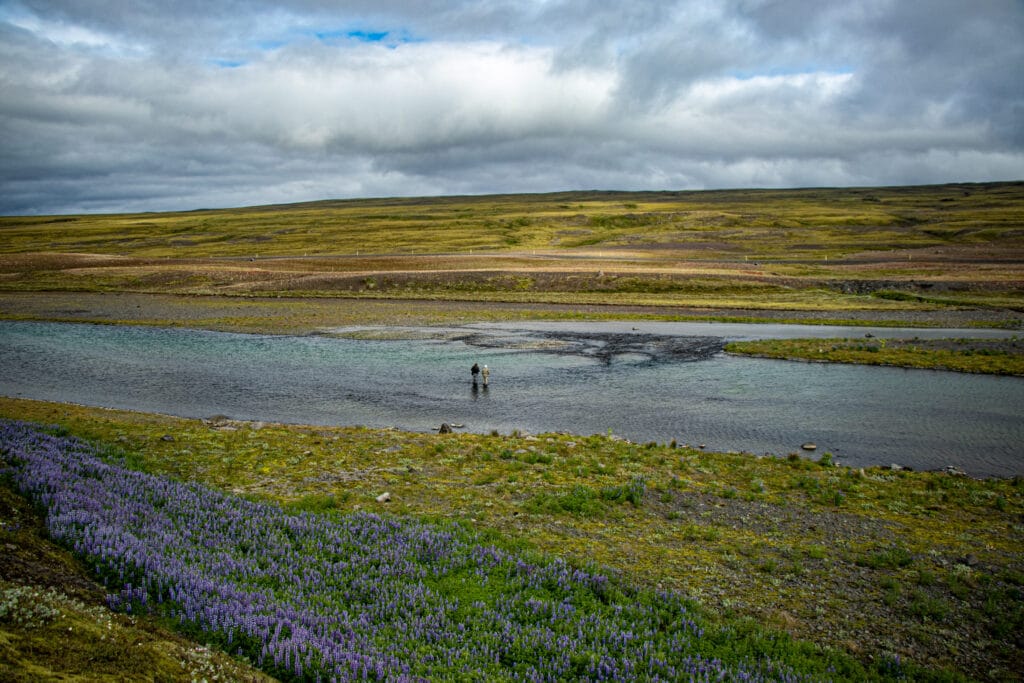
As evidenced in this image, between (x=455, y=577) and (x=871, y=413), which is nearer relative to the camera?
(x=455, y=577)

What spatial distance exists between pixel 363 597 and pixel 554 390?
23.8 meters

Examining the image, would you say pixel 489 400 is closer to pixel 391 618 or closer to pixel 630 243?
pixel 391 618

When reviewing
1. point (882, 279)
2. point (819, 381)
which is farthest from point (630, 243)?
point (819, 381)

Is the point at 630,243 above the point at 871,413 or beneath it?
above

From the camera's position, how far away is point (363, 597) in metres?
9.55

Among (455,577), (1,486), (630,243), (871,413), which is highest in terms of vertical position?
(630,243)

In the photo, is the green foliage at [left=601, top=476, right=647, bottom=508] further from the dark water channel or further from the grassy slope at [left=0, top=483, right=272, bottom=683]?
the grassy slope at [left=0, top=483, right=272, bottom=683]

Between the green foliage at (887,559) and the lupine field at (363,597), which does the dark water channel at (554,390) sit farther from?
the lupine field at (363,597)

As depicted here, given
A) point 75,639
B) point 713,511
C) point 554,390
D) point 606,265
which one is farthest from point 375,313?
point 75,639

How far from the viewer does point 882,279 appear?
8288 cm

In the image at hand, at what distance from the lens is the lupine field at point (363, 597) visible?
26.2 feet

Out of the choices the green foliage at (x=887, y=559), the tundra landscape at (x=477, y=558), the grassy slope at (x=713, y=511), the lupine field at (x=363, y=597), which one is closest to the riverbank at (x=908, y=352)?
the tundra landscape at (x=477, y=558)

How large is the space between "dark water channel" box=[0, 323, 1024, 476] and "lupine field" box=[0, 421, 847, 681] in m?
13.9

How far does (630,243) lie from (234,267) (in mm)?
92528
